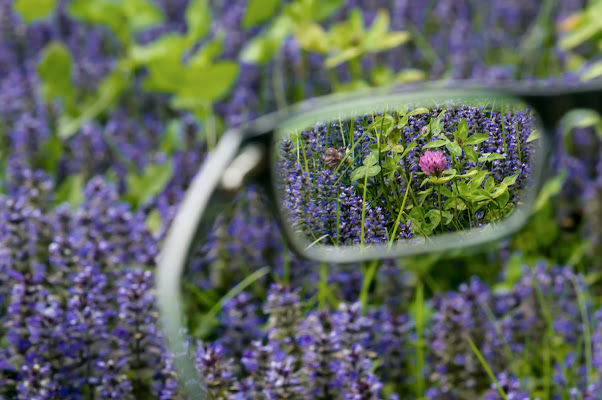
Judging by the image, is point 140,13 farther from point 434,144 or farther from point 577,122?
point 434,144

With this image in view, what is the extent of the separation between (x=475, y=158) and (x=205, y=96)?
1481mm

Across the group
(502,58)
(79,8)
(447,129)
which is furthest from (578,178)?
(79,8)

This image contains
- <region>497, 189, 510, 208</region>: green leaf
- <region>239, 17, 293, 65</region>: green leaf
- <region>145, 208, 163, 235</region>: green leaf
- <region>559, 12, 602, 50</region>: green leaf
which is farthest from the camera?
<region>239, 17, 293, 65</region>: green leaf

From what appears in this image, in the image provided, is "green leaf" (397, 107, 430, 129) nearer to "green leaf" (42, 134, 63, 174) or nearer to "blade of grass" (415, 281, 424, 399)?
"blade of grass" (415, 281, 424, 399)

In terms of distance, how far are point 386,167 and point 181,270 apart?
42cm

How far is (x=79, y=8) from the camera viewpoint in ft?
9.54

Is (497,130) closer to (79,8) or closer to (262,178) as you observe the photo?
(262,178)

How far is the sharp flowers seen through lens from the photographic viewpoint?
1.12 metres

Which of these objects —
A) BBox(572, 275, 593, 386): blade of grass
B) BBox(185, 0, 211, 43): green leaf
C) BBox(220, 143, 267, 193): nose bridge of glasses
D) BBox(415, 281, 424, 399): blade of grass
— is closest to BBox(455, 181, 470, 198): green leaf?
BBox(220, 143, 267, 193): nose bridge of glasses

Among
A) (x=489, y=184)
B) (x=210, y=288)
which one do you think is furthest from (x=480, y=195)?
(x=210, y=288)

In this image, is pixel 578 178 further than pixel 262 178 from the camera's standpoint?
Yes

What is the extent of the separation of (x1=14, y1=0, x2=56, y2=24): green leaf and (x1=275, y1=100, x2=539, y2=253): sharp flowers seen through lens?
224 centimetres

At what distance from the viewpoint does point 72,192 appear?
→ 2316 mm

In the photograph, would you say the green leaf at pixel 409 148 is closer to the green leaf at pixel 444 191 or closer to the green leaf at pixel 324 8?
the green leaf at pixel 444 191
